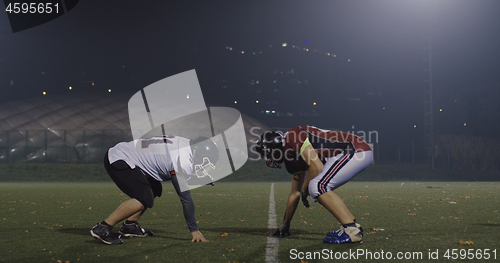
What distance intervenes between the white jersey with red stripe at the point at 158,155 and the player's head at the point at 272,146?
1.01 m

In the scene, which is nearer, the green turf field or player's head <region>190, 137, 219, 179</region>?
the green turf field

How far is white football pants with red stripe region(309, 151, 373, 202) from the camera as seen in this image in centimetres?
573

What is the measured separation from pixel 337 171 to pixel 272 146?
0.96 metres

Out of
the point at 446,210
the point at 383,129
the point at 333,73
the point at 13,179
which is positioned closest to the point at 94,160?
the point at 13,179

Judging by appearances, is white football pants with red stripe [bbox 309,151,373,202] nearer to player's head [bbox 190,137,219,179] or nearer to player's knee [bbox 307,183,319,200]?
player's knee [bbox 307,183,319,200]

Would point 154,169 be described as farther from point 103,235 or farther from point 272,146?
point 272,146

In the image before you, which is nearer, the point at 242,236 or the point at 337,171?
the point at 337,171

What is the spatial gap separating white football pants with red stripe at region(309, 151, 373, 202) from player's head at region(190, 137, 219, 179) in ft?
4.51

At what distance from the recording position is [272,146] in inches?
239

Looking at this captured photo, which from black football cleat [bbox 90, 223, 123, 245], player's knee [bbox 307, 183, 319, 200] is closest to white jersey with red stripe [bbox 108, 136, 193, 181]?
black football cleat [bbox 90, 223, 123, 245]

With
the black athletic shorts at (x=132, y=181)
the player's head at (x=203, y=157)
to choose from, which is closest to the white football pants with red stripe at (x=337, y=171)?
the player's head at (x=203, y=157)

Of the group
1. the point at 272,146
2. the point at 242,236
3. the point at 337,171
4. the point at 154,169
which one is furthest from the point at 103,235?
the point at 337,171

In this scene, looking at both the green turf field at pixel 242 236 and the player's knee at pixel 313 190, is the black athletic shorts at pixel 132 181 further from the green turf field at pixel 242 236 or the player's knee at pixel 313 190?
the player's knee at pixel 313 190

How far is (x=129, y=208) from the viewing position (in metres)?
6.01
